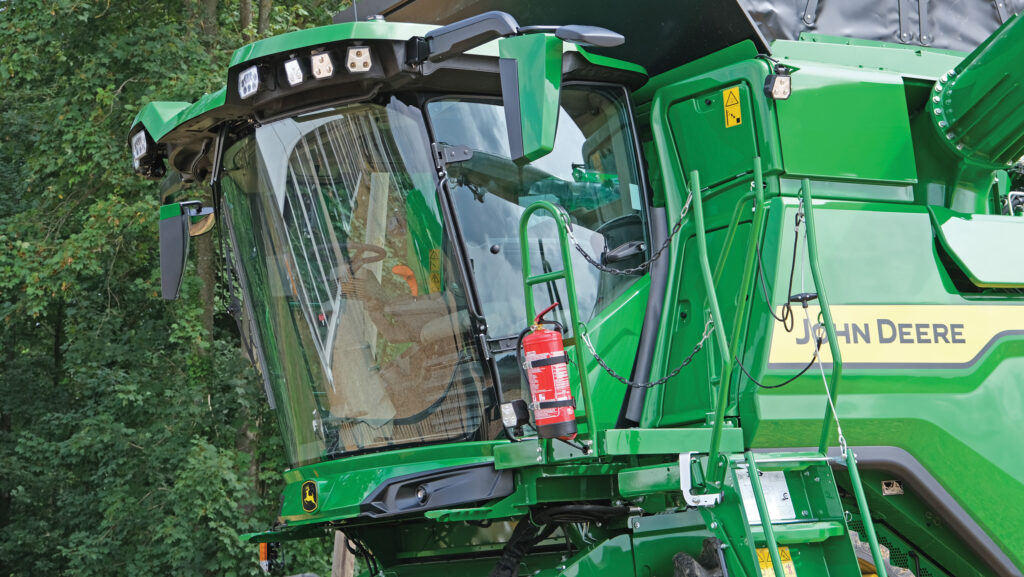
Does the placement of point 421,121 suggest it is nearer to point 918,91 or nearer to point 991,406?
point 918,91

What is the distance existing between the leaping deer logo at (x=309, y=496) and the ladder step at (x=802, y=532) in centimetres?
185

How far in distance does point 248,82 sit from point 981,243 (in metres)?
3.01

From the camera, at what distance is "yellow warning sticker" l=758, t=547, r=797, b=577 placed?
144 inches

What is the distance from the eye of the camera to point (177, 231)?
523cm

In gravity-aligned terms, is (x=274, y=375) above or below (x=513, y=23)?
below

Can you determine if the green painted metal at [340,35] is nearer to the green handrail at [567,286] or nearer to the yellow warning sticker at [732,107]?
the green handrail at [567,286]

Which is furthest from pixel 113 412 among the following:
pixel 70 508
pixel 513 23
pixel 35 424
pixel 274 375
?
pixel 513 23

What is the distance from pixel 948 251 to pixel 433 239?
6.71 ft

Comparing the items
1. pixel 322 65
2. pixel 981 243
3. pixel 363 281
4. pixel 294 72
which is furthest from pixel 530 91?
pixel 981 243

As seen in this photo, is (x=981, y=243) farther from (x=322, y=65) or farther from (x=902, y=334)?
(x=322, y=65)

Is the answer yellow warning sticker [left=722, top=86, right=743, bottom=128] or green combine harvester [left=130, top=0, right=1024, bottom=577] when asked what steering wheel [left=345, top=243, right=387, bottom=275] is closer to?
green combine harvester [left=130, top=0, right=1024, bottom=577]

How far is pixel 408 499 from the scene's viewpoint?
425 centimetres

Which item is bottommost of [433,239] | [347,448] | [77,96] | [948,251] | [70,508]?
[70,508]

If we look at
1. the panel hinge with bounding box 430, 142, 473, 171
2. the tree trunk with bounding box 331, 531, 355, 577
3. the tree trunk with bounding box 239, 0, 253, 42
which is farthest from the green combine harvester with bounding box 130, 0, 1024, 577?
the tree trunk with bounding box 239, 0, 253, 42
